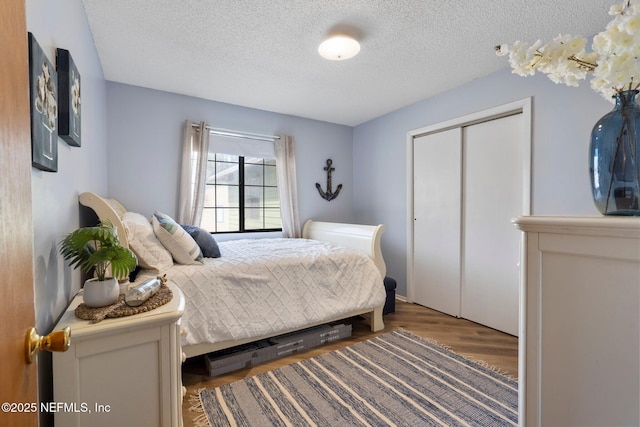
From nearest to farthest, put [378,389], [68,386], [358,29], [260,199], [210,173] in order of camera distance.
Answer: [68,386] → [378,389] → [358,29] → [210,173] → [260,199]

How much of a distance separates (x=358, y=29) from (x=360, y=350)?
234cm

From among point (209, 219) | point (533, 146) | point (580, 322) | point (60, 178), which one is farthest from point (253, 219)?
point (580, 322)

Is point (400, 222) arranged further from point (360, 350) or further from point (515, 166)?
point (360, 350)

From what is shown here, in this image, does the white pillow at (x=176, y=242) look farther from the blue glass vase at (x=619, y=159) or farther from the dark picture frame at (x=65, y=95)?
the blue glass vase at (x=619, y=159)

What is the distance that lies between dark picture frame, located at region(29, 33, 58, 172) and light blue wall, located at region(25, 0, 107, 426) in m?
0.06

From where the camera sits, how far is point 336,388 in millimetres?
1743

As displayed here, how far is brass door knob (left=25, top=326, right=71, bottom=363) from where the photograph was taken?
531mm

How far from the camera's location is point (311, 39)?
200 cm

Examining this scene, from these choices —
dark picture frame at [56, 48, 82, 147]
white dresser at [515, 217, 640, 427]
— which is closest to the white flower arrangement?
white dresser at [515, 217, 640, 427]

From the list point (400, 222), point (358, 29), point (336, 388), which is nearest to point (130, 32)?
point (358, 29)

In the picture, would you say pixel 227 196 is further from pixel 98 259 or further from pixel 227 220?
pixel 98 259

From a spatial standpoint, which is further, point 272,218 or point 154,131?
point 272,218

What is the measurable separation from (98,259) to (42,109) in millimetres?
526

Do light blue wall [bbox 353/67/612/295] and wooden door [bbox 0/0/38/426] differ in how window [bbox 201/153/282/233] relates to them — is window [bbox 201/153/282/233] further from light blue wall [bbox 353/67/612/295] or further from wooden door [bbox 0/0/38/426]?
wooden door [bbox 0/0/38/426]
